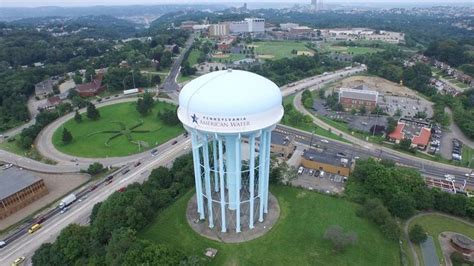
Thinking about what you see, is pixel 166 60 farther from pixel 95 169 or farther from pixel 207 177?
pixel 207 177

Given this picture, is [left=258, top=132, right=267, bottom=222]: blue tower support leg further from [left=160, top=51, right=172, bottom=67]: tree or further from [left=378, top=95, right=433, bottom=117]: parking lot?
[left=160, top=51, right=172, bottom=67]: tree

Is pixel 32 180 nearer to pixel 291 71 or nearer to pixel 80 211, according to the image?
pixel 80 211

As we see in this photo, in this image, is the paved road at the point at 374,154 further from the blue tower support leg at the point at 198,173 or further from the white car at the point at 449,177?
the blue tower support leg at the point at 198,173

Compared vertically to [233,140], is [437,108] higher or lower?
lower

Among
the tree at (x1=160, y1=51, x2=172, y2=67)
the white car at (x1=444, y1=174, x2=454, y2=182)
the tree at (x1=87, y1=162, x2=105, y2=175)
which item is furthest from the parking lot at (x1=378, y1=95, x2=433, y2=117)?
the tree at (x1=160, y1=51, x2=172, y2=67)

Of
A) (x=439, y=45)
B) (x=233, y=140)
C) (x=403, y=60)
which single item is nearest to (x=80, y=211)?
(x=233, y=140)
